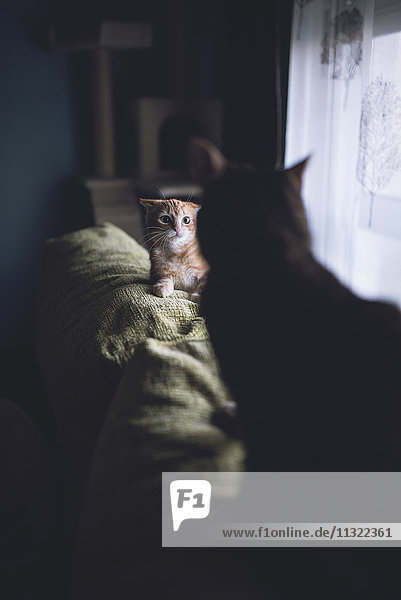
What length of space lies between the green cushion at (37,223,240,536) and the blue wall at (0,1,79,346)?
1401 millimetres

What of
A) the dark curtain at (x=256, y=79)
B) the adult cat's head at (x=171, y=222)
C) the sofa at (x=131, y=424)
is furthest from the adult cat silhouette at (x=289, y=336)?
the dark curtain at (x=256, y=79)

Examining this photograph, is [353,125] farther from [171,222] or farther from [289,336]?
[289,336]

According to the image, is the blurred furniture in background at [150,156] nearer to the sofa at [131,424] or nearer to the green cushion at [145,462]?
the sofa at [131,424]

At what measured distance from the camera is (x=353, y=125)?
1670 millimetres

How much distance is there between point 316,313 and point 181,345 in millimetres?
347

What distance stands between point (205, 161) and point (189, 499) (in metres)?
0.40

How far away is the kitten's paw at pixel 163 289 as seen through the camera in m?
0.98

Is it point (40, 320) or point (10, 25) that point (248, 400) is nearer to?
point (40, 320)

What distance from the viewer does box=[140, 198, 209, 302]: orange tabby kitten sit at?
35.7 inches

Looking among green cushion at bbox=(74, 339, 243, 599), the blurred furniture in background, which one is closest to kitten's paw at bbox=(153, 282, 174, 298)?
green cushion at bbox=(74, 339, 243, 599)

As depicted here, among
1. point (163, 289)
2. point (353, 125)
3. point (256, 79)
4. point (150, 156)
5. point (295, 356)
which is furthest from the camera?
point (150, 156)

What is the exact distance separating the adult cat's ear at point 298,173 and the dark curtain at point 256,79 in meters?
1.55
